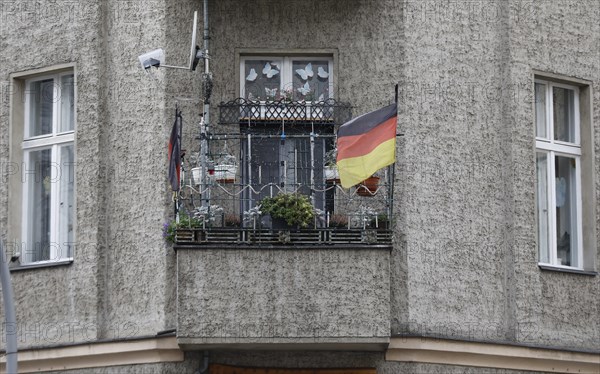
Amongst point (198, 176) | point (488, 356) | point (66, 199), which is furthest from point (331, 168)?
point (66, 199)

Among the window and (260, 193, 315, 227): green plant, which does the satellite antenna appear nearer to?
the window

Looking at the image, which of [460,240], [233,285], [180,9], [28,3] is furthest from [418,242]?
[28,3]

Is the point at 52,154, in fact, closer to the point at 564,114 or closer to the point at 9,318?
the point at 9,318

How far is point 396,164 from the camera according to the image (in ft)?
73.0

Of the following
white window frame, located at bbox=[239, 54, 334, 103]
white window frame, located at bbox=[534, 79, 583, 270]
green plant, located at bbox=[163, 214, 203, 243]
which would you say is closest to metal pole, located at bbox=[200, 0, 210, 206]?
green plant, located at bbox=[163, 214, 203, 243]

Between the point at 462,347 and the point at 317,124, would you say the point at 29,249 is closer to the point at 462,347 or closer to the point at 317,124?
the point at 317,124

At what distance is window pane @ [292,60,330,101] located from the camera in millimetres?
22734

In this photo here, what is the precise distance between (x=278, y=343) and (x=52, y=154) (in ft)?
14.3

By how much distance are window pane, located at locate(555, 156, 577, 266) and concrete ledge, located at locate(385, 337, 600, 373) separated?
1.47 metres

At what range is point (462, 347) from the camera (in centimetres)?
2191

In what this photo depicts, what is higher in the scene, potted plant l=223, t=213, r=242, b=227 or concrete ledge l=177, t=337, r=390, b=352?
potted plant l=223, t=213, r=242, b=227

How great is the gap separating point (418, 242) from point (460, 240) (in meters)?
0.57

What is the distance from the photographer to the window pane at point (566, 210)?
23.7m

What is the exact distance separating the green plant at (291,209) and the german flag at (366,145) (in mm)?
Answer: 525
